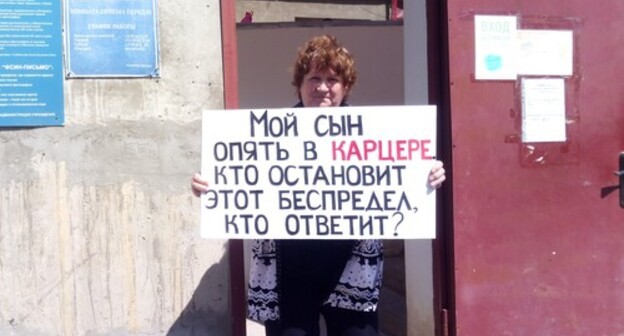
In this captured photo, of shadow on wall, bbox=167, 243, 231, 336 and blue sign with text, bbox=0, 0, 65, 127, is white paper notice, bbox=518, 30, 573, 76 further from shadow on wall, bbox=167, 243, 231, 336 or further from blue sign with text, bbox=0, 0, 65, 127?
blue sign with text, bbox=0, 0, 65, 127

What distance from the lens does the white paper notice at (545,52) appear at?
4367 mm

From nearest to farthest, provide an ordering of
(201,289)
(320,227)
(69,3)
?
(320,227)
(69,3)
(201,289)

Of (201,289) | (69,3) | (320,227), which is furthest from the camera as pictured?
(201,289)

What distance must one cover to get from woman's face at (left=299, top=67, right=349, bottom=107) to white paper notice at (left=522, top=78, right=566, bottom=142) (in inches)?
51.2

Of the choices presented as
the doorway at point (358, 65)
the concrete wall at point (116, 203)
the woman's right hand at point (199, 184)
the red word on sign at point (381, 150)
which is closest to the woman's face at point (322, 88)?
the red word on sign at point (381, 150)

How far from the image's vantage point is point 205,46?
13.8ft

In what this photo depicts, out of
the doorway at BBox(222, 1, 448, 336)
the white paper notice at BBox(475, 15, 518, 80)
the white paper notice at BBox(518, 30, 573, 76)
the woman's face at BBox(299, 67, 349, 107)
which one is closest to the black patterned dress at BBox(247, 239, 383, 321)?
the woman's face at BBox(299, 67, 349, 107)

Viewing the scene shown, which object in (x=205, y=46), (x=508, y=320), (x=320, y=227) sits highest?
(x=205, y=46)

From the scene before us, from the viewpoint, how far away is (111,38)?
4.00 m

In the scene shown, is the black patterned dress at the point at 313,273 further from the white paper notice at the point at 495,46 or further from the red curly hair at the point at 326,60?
the white paper notice at the point at 495,46

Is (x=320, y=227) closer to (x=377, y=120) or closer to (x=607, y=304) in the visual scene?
(x=377, y=120)

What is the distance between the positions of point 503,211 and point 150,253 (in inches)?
69.6

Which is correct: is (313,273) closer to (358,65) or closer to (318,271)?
(318,271)

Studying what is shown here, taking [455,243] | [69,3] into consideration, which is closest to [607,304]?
[455,243]
